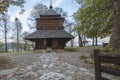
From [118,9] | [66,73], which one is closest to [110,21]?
[118,9]

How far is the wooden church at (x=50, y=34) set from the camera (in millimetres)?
23141

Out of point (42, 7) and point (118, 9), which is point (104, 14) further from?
point (42, 7)

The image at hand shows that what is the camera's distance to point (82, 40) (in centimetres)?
4428

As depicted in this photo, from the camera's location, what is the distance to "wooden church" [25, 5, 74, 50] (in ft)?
75.9

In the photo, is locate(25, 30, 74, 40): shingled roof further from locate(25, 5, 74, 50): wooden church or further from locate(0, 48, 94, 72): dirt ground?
locate(0, 48, 94, 72): dirt ground

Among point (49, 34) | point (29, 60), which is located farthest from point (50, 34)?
point (29, 60)

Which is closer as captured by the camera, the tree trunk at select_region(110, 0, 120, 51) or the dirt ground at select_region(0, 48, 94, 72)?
the dirt ground at select_region(0, 48, 94, 72)

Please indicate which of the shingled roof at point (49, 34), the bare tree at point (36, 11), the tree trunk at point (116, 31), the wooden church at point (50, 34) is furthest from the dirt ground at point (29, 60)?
the bare tree at point (36, 11)

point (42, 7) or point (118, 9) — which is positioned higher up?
point (42, 7)

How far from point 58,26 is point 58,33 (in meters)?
1.57

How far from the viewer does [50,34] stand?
2366 cm

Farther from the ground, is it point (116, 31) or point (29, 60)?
point (116, 31)

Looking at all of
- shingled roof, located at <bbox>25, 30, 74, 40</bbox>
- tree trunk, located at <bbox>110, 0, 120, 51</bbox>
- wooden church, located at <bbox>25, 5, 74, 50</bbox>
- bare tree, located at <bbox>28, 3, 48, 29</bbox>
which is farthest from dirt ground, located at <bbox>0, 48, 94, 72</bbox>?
bare tree, located at <bbox>28, 3, 48, 29</bbox>

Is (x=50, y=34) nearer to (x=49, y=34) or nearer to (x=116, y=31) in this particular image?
(x=49, y=34)
